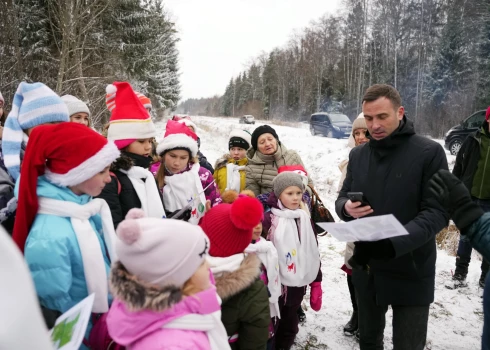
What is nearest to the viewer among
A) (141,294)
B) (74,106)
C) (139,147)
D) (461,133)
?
(141,294)

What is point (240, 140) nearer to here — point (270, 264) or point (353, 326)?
point (270, 264)

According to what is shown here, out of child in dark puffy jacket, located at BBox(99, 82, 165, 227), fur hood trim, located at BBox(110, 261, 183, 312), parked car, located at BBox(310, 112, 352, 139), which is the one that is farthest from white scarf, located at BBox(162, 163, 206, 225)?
parked car, located at BBox(310, 112, 352, 139)

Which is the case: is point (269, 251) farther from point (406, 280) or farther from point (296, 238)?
point (406, 280)

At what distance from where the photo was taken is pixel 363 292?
249cm

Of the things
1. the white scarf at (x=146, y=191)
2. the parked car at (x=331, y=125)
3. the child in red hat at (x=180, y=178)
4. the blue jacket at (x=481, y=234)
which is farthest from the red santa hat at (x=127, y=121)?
the parked car at (x=331, y=125)

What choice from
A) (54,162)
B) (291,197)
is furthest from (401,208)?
(54,162)

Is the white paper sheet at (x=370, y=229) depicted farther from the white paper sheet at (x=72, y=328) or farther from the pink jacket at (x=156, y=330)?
the white paper sheet at (x=72, y=328)

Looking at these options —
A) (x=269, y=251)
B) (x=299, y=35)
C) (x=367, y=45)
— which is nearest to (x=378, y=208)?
(x=269, y=251)

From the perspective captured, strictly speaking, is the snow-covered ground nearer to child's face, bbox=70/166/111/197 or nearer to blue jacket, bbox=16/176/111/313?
blue jacket, bbox=16/176/111/313

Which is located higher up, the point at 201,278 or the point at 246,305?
the point at 201,278

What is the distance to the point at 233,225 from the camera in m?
2.01

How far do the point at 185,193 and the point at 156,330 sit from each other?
2095 millimetres

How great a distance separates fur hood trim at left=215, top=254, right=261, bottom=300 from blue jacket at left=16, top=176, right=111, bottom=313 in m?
0.76

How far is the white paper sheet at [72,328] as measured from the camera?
119 cm
